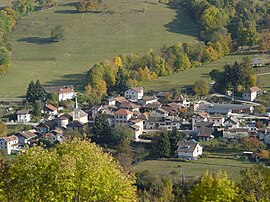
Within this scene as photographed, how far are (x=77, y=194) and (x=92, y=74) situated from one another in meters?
26.5

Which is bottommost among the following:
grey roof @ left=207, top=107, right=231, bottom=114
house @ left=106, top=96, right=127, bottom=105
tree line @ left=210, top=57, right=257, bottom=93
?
grey roof @ left=207, top=107, right=231, bottom=114

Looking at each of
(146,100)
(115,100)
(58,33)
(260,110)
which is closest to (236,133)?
(260,110)

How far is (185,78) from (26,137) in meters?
13.4

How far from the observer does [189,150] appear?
81.5ft

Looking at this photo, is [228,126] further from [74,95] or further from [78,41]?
[78,41]

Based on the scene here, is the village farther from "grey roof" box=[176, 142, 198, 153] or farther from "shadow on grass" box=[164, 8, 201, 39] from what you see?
"shadow on grass" box=[164, 8, 201, 39]

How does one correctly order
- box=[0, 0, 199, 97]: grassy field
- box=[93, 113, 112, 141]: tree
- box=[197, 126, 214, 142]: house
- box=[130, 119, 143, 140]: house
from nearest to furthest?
box=[197, 126, 214, 142]: house
box=[93, 113, 112, 141]: tree
box=[130, 119, 143, 140]: house
box=[0, 0, 199, 97]: grassy field

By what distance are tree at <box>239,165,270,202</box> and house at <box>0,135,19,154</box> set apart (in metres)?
17.5

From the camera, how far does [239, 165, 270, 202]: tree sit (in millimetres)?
11086

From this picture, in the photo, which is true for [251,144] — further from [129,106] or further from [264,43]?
[264,43]

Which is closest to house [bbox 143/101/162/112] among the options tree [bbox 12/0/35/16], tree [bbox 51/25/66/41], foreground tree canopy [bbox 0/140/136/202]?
tree [bbox 51/25/66/41]

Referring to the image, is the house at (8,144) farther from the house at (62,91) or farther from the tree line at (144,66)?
the tree line at (144,66)

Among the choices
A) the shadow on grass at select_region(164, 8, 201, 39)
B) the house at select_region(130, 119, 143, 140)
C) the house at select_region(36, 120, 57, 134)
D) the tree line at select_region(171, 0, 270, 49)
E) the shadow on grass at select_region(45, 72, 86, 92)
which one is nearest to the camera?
the house at select_region(130, 119, 143, 140)

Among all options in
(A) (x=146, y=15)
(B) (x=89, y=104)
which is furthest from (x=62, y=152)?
(A) (x=146, y=15)
